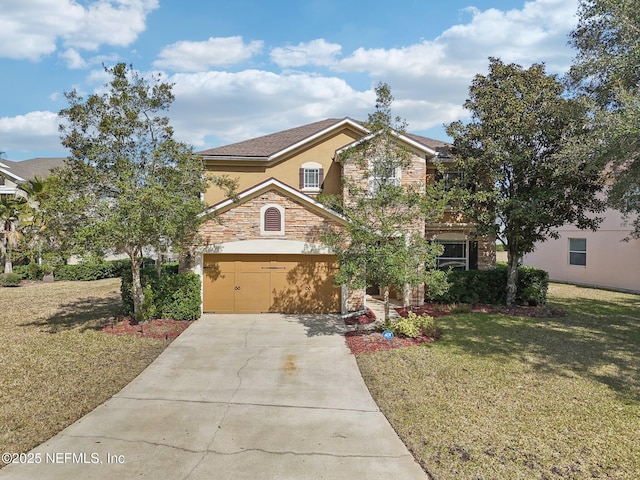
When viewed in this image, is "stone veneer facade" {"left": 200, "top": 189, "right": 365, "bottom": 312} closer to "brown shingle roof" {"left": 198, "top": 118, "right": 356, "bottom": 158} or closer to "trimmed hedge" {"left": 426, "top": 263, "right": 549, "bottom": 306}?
"brown shingle roof" {"left": 198, "top": 118, "right": 356, "bottom": 158}

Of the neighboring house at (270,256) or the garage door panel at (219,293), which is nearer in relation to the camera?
the neighboring house at (270,256)

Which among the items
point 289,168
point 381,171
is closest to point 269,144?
point 289,168

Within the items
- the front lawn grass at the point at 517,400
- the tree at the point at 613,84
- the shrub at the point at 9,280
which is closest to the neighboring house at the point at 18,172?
the shrub at the point at 9,280

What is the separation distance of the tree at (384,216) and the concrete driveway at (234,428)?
8.58 feet

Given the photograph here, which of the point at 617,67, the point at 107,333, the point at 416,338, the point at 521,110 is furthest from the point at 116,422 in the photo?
the point at 521,110

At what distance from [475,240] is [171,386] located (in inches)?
566

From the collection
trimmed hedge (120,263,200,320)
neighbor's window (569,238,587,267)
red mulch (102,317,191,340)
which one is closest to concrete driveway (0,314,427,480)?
red mulch (102,317,191,340)

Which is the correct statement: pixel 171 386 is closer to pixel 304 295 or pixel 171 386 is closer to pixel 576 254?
pixel 304 295

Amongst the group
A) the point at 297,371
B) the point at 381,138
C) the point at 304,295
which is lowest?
the point at 297,371

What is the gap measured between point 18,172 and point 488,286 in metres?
34.4

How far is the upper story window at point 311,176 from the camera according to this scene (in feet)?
63.2

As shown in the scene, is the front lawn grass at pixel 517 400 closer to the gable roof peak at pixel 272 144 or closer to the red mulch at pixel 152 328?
the red mulch at pixel 152 328

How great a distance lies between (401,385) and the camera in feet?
28.2

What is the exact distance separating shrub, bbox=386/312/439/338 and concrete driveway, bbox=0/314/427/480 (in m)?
2.16
